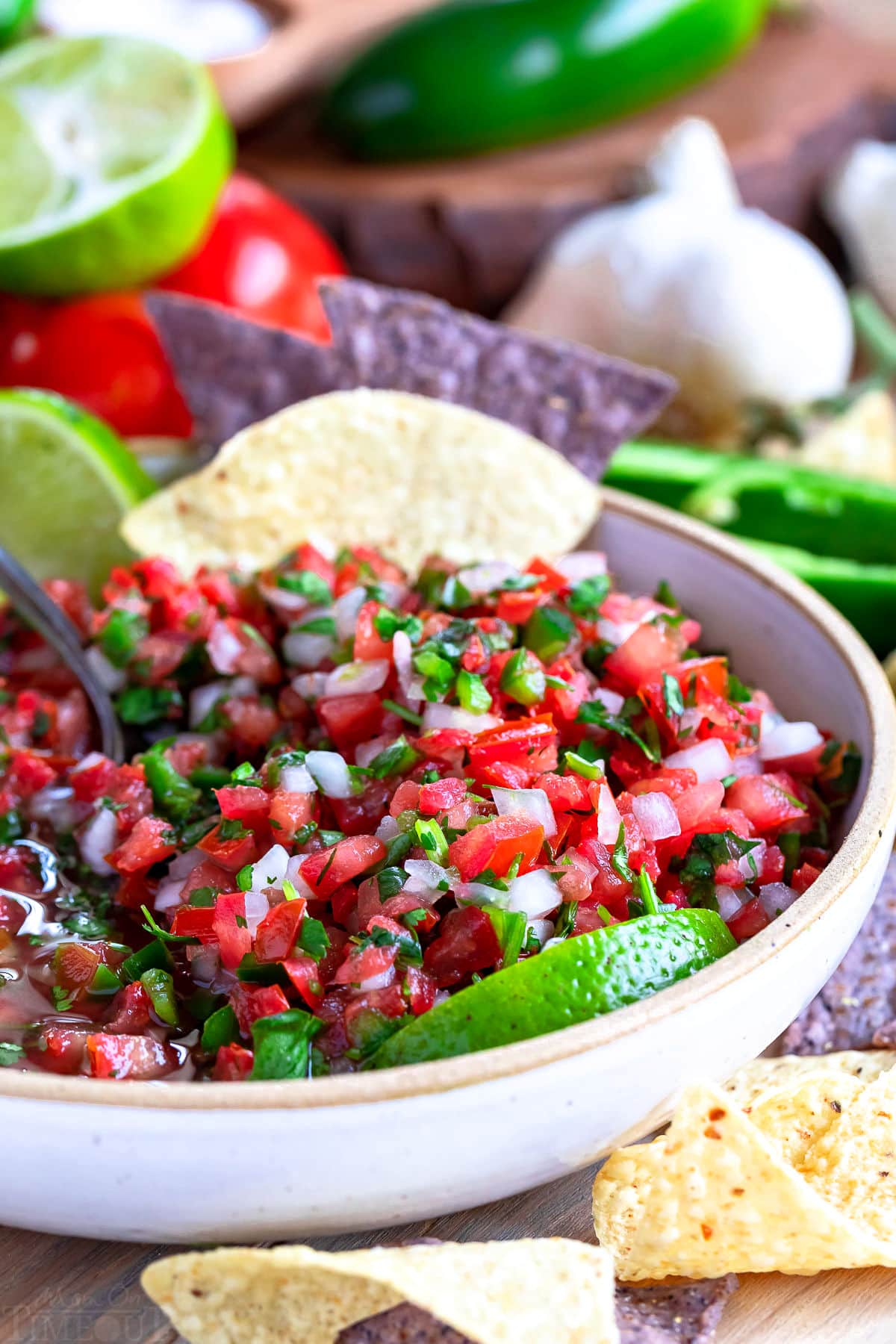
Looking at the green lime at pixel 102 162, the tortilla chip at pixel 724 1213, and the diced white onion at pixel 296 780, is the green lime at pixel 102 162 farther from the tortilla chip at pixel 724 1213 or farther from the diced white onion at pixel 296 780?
the tortilla chip at pixel 724 1213

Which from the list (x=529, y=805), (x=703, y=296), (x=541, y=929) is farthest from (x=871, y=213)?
(x=541, y=929)

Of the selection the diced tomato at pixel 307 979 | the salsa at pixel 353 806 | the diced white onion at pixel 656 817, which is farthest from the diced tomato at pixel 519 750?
the diced tomato at pixel 307 979

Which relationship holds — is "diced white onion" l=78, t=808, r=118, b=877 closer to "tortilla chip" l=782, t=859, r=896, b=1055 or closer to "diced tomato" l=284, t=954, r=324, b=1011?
"diced tomato" l=284, t=954, r=324, b=1011

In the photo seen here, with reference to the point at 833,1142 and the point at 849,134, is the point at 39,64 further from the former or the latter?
the point at 833,1142

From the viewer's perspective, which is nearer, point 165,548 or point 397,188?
point 165,548

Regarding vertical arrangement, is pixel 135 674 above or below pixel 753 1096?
above

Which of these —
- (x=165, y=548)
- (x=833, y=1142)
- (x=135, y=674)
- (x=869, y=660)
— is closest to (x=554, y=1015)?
(x=833, y=1142)

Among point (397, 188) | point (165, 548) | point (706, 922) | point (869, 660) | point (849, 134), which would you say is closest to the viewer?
point (706, 922)

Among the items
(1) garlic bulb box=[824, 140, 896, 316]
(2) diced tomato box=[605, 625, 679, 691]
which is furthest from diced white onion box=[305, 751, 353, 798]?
(1) garlic bulb box=[824, 140, 896, 316]
